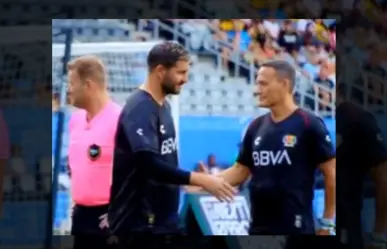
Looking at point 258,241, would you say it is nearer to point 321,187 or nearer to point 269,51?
point 321,187

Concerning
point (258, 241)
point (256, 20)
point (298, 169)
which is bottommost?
point (258, 241)

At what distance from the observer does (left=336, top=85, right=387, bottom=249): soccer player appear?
661cm

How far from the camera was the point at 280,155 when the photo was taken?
6488 mm

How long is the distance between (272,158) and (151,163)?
0.71 metres

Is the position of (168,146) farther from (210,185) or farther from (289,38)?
(289,38)

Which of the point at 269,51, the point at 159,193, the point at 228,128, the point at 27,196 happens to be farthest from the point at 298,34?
the point at 27,196

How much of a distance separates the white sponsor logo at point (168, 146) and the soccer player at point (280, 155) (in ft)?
1.03

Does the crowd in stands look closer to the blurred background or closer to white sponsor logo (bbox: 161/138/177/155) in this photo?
the blurred background

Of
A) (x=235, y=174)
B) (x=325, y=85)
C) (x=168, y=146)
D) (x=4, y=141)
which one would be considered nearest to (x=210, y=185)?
(x=235, y=174)

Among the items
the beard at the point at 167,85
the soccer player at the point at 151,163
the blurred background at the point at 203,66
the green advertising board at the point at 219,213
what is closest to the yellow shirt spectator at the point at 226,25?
the blurred background at the point at 203,66

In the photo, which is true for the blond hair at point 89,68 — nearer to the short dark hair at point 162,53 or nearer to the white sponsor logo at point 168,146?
the short dark hair at point 162,53

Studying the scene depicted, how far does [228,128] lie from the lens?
6.48m

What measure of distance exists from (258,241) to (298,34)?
1236 mm

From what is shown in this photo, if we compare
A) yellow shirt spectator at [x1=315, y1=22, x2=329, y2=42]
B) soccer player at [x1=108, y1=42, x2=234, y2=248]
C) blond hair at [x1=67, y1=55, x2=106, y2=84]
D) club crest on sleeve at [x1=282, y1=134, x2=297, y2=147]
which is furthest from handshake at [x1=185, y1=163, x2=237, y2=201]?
yellow shirt spectator at [x1=315, y1=22, x2=329, y2=42]
